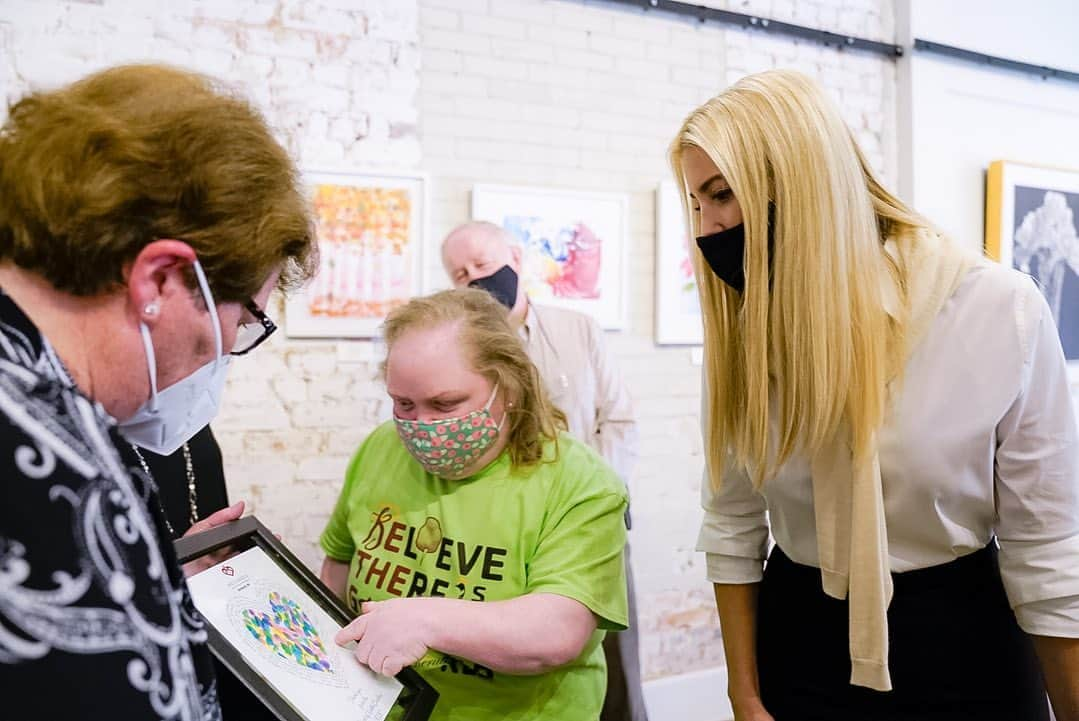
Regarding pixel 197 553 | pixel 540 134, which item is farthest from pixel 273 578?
pixel 540 134

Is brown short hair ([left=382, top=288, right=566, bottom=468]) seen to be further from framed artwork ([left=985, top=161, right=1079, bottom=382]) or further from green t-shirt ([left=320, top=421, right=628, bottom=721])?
framed artwork ([left=985, top=161, right=1079, bottom=382])

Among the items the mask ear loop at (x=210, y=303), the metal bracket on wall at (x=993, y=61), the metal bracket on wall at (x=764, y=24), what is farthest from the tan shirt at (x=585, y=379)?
A: the metal bracket on wall at (x=993, y=61)

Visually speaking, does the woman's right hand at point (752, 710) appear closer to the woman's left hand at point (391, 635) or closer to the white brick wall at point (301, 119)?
the woman's left hand at point (391, 635)

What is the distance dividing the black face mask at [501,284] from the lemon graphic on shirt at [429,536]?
1492mm

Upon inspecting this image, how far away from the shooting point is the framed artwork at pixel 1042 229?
13.7 ft

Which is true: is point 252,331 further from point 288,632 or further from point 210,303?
point 288,632

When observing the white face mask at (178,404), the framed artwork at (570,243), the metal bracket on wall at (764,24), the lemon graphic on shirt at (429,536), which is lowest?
the lemon graphic on shirt at (429,536)

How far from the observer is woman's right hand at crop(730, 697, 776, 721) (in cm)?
142

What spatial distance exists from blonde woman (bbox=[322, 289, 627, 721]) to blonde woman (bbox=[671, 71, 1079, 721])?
0.34m

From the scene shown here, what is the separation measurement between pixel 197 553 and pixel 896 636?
1.03 m

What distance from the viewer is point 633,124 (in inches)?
140

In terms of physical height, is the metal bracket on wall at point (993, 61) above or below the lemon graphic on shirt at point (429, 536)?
above

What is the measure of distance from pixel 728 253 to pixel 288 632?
84 centimetres

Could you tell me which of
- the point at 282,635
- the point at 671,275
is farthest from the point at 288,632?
the point at 671,275
